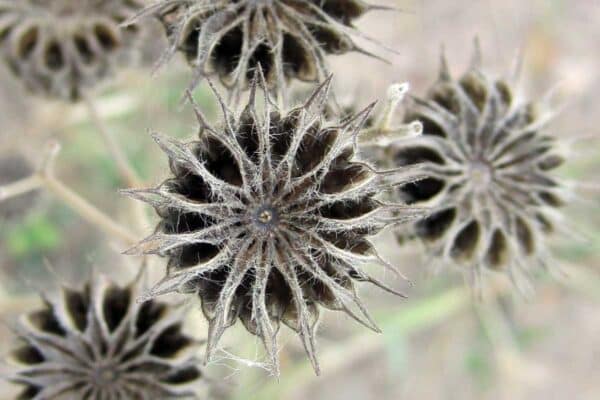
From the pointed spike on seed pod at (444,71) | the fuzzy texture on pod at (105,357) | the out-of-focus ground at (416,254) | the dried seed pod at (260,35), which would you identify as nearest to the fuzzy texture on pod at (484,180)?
the pointed spike on seed pod at (444,71)

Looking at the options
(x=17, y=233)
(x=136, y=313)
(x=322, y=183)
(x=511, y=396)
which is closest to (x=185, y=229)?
(x=322, y=183)

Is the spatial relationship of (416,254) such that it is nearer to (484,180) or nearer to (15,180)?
(484,180)

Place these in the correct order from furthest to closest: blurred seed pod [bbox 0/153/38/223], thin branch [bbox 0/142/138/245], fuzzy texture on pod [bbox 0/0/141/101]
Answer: blurred seed pod [bbox 0/153/38/223] < fuzzy texture on pod [bbox 0/0/141/101] < thin branch [bbox 0/142/138/245]

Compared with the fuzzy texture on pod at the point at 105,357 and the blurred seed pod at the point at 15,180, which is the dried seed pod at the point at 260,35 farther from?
the blurred seed pod at the point at 15,180

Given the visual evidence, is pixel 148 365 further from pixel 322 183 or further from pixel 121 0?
pixel 121 0

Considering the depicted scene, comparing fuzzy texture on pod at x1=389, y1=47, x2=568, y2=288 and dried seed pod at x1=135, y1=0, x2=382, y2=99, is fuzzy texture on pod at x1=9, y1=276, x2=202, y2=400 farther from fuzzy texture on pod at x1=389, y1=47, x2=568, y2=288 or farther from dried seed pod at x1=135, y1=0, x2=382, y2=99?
fuzzy texture on pod at x1=389, y1=47, x2=568, y2=288

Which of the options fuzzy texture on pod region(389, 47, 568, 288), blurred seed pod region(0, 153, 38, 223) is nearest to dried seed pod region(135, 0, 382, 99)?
fuzzy texture on pod region(389, 47, 568, 288)
